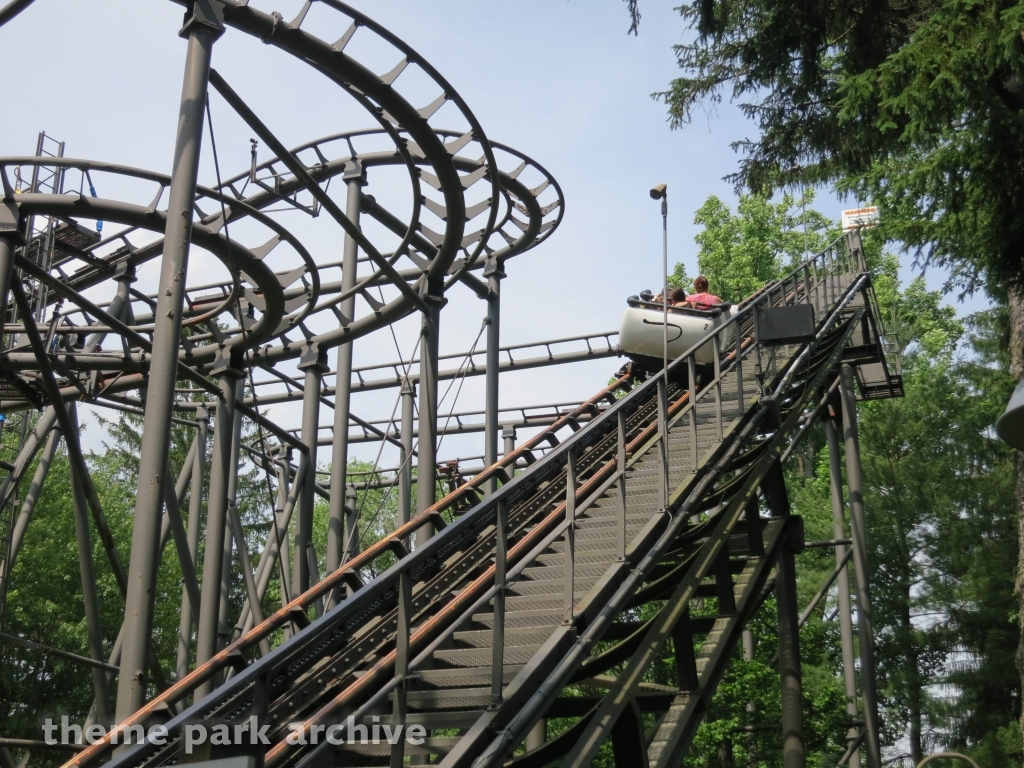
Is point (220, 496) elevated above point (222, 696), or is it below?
above

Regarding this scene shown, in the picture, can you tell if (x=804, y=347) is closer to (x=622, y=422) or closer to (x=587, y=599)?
(x=622, y=422)

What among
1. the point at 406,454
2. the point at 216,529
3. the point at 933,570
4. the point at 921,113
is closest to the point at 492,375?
the point at 406,454

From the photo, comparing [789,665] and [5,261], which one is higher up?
[5,261]

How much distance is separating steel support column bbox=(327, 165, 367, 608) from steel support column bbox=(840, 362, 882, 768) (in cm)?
580

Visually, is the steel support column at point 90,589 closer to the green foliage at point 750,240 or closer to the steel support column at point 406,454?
the steel support column at point 406,454

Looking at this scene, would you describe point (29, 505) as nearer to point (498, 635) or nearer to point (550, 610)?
point (550, 610)

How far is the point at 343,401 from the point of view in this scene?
39.3 feet

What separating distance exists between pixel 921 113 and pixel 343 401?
657cm

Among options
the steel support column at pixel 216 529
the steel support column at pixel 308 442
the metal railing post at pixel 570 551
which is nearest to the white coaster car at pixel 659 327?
the steel support column at pixel 308 442

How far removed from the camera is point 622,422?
7.30m

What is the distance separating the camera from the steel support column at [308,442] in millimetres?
12258

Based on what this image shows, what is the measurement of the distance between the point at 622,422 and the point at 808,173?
482 inches

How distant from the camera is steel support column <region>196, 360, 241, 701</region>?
428 inches

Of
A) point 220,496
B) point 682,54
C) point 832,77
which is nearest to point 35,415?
point 682,54
